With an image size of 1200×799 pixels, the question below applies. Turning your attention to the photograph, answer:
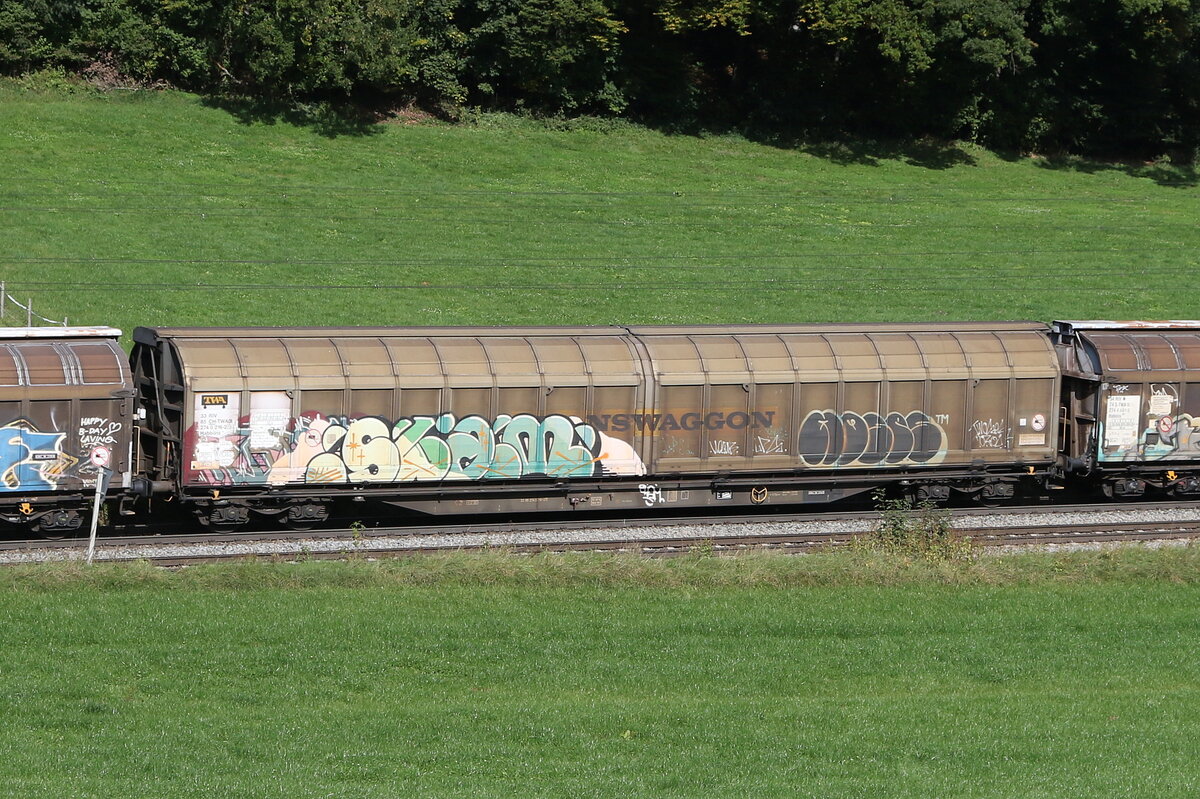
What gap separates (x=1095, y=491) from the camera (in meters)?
28.0

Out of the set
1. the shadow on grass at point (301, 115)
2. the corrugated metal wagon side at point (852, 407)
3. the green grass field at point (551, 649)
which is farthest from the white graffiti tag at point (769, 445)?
the shadow on grass at point (301, 115)

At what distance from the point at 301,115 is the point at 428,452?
32.3 m

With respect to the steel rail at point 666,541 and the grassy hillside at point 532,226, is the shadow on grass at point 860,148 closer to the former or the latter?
the grassy hillside at point 532,226

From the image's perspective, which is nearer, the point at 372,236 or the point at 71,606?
the point at 71,606

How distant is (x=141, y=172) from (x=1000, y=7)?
111ft

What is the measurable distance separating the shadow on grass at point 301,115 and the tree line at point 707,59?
59cm

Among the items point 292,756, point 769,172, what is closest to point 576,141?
point 769,172

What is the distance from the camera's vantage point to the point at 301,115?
2060 inches

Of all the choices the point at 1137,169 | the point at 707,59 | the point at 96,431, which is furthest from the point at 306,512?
the point at 1137,169

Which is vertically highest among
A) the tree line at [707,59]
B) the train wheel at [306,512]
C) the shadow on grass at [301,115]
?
the tree line at [707,59]

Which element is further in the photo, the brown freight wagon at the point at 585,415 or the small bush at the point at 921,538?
the brown freight wagon at the point at 585,415

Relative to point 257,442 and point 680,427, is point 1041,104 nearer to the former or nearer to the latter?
point 680,427

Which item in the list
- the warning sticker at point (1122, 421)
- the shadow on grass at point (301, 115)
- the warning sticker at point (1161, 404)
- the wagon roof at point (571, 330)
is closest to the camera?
the wagon roof at point (571, 330)

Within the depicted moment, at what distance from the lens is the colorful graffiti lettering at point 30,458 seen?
21.7m
